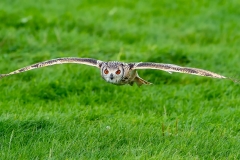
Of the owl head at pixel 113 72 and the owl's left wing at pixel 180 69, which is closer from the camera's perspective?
the owl's left wing at pixel 180 69

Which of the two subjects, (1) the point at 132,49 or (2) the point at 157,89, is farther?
(1) the point at 132,49

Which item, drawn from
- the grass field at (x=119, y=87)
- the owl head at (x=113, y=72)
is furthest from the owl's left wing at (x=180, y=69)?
the grass field at (x=119, y=87)

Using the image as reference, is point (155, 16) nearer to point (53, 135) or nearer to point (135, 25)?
point (135, 25)

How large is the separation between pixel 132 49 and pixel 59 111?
309 cm

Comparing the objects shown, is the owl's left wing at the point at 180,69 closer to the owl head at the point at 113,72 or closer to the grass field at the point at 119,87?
the owl head at the point at 113,72

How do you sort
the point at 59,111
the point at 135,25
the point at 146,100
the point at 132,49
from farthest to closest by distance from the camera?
the point at 135,25 < the point at 132,49 < the point at 146,100 < the point at 59,111

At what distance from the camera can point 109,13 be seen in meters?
12.3

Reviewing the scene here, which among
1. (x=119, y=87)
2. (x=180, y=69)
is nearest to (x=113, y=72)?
(x=180, y=69)

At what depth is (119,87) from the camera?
8.47m

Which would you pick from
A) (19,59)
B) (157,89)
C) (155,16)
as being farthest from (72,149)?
(155,16)

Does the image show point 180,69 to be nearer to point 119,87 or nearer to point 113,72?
point 113,72

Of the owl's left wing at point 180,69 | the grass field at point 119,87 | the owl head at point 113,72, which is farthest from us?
the owl head at point 113,72

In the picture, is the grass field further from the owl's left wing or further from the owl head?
the owl's left wing

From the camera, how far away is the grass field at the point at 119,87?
6.37 metres
